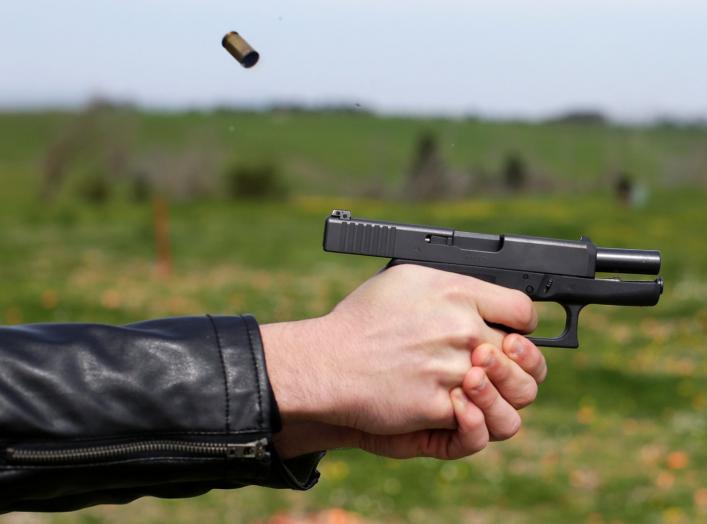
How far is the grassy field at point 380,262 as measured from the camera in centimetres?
806

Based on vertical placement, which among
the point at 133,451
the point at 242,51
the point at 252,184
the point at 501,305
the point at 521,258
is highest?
the point at 242,51

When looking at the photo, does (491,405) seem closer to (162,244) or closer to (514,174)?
(162,244)

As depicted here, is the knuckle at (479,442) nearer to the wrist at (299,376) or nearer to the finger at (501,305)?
the finger at (501,305)

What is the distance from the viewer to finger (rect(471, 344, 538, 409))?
8.72 feet

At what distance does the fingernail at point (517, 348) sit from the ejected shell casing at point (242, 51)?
99cm

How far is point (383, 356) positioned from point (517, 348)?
0.38 metres

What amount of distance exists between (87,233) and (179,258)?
13.1 feet

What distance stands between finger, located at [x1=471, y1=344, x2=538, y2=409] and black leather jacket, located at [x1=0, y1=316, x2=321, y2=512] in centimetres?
55

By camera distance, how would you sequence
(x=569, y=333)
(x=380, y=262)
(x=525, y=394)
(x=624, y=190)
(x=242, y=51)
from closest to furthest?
(x=242, y=51) < (x=525, y=394) < (x=569, y=333) < (x=380, y=262) < (x=624, y=190)

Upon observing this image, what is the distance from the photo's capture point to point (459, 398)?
8.71 feet

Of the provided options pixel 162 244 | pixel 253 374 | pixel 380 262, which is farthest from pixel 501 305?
pixel 162 244

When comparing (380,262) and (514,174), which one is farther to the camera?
(514,174)

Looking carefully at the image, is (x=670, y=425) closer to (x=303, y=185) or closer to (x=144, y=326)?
(x=144, y=326)

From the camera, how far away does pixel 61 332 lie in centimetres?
256
